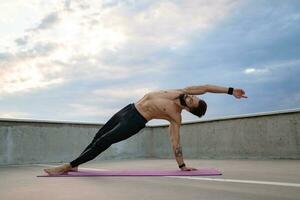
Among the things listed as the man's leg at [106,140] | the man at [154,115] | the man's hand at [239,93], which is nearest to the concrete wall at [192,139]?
the man's hand at [239,93]

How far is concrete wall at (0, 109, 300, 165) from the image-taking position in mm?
6805

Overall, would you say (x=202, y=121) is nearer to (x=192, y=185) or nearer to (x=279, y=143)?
(x=279, y=143)

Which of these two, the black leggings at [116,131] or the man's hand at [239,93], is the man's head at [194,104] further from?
the black leggings at [116,131]

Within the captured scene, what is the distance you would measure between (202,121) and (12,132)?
4.18 m

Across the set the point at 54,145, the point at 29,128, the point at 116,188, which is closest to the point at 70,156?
the point at 54,145

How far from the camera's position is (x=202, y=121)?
841cm

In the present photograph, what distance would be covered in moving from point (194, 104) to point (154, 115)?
50 cm

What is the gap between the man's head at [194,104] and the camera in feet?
13.8

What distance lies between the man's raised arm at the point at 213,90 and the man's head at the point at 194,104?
0.08 metres

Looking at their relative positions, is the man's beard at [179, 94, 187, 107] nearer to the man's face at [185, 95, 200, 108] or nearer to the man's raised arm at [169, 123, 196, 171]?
the man's face at [185, 95, 200, 108]

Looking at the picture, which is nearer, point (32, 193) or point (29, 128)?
point (32, 193)

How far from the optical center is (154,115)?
171 inches

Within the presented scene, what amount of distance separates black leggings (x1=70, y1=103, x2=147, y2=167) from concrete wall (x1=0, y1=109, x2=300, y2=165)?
3.52 m

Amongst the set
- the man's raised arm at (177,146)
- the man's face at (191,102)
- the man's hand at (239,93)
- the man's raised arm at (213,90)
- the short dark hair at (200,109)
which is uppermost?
the man's raised arm at (213,90)
